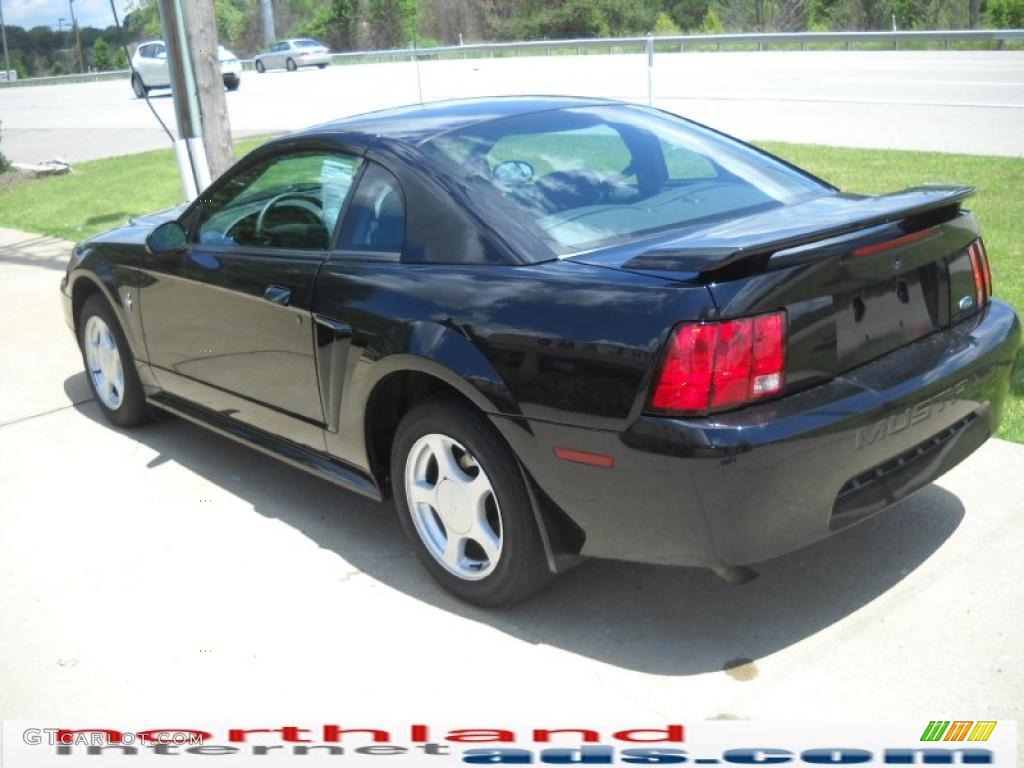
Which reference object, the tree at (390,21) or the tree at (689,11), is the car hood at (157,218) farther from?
the tree at (390,21)

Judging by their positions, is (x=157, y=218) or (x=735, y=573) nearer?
(x=735, y=573)

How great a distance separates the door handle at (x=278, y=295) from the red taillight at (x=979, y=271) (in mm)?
2362

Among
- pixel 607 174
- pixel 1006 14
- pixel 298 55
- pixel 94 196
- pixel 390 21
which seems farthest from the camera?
pixel 390 21

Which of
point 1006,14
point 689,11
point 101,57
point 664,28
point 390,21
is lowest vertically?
point 101,57

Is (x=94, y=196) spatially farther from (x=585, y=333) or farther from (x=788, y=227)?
(x=788, y=227)

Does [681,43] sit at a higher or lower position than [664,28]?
higher

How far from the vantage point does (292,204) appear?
4.62 meters

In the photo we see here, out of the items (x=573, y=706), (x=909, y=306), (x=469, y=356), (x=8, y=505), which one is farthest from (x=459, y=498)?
(x=8, y=505)

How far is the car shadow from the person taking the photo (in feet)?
11.9

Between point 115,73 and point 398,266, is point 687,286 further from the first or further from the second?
point 115,73

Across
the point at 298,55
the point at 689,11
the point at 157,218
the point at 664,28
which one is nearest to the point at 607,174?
the point at 157,218

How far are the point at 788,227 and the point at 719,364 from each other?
0.58 meters

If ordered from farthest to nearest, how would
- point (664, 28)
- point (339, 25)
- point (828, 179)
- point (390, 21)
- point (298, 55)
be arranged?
point (339, 25) < point (390, 21) < point (664, 28) < point (298, 55) < point (828, 179)

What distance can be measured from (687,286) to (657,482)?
21.0 inches
